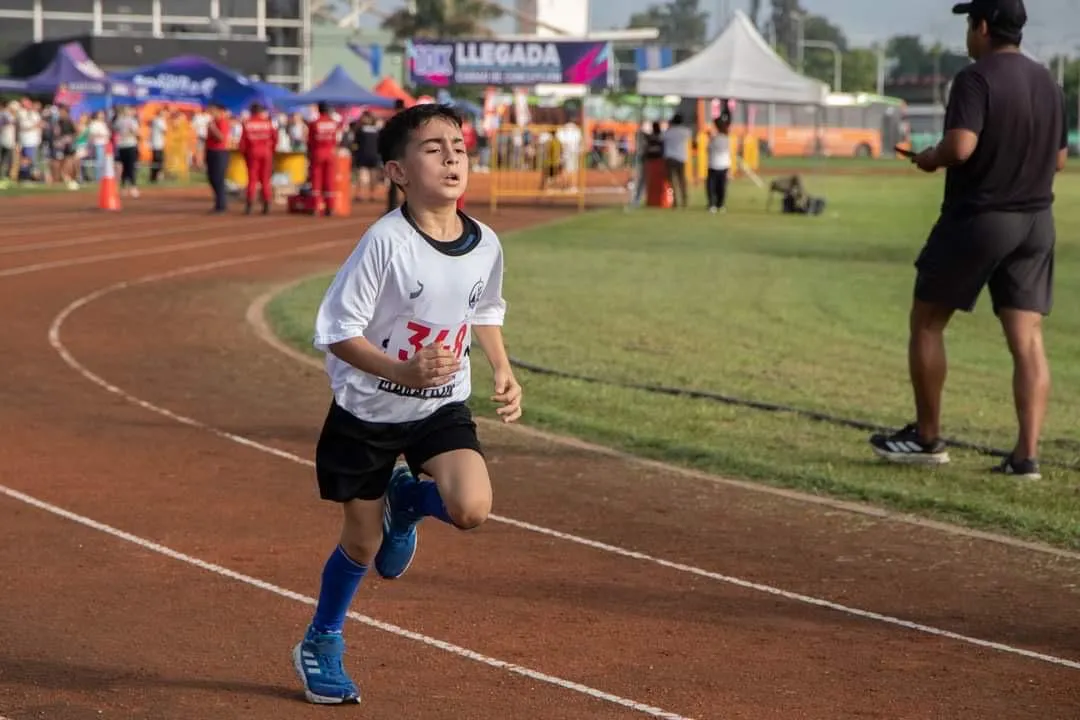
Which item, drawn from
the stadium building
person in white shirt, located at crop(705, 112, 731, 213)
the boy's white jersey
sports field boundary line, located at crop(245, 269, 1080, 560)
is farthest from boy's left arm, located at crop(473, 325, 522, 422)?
the stadium building

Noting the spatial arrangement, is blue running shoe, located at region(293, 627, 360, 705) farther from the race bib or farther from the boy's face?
the boy's face

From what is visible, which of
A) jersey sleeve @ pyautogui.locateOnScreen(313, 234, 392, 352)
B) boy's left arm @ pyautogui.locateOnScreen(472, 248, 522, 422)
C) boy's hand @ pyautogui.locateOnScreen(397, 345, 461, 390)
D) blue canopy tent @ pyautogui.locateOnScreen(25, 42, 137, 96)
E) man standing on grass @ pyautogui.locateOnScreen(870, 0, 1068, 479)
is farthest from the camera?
blue canopy tent @ pyautogui.locateOnScreen(25, 42, 137, 96)

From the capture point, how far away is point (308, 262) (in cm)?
2270

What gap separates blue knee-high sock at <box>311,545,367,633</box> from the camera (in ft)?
17.4

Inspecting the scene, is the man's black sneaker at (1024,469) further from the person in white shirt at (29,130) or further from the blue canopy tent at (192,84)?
the blue canopy tent at (192,84)

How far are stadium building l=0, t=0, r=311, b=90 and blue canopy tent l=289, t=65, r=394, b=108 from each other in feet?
71.1

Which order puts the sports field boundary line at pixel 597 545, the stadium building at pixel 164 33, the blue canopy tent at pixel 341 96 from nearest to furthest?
1. the sports field boundary line at pixel 597 545
2. the blue canopy tent at pixel 341 96
3. the stadium building at pixel 164 33

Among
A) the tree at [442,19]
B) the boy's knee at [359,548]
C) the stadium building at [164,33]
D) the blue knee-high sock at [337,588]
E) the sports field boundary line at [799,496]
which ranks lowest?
the sports field boundary line at [799,496]

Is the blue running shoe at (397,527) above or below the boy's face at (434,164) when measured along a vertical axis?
below

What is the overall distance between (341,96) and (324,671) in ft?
145

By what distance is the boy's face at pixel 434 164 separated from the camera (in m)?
5.07

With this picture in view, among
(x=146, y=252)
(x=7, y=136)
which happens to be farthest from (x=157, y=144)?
(x=146, y=252)

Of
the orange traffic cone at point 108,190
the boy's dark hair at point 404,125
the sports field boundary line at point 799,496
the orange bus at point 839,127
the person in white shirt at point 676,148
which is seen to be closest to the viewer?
the boy's dark hair at point 404,125

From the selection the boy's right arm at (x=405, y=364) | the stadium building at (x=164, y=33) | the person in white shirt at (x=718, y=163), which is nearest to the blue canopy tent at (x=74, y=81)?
the person in white shirt at (x=718, y=163)
